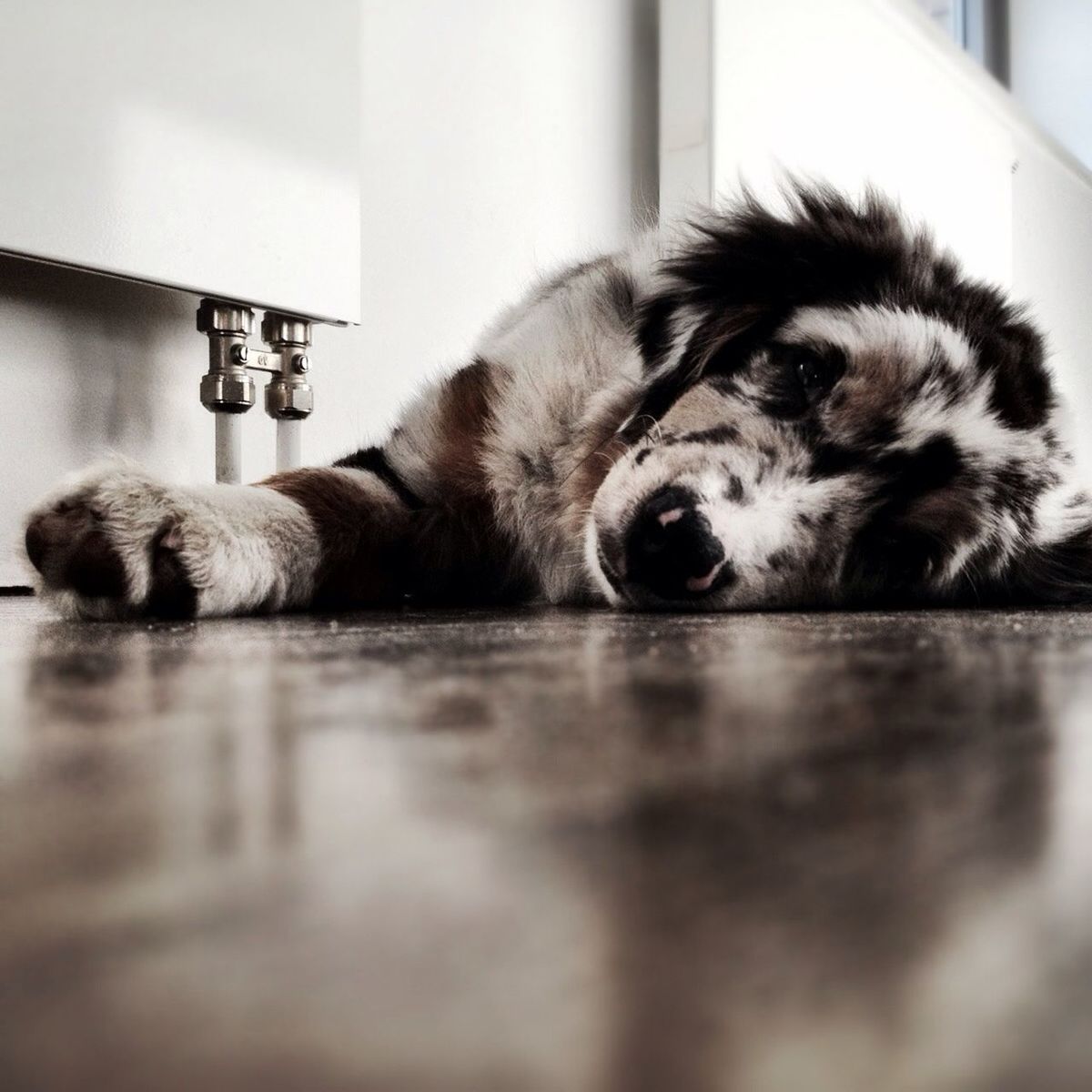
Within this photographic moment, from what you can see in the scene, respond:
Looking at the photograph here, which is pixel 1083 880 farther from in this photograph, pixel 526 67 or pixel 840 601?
pixel 526 67

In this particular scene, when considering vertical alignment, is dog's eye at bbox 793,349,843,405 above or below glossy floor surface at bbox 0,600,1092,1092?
above

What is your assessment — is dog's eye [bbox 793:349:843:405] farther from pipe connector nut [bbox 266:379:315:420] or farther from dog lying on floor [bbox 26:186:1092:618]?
pipe connector nut [bbox 266:379:315:420]

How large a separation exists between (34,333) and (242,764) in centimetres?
167

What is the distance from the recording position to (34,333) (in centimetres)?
183

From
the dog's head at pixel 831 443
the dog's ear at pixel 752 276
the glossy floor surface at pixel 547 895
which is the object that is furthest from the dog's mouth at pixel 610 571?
the glossy floor surface at pixel 547 895

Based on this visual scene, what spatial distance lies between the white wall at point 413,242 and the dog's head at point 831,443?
948 mm

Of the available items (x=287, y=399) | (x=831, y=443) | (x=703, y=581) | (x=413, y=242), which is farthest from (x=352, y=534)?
(x=413, y=242)

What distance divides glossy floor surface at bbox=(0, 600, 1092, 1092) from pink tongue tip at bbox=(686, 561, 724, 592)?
0.70m

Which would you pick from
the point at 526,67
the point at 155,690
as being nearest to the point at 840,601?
the point at 155,690

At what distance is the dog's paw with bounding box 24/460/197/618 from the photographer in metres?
1.04

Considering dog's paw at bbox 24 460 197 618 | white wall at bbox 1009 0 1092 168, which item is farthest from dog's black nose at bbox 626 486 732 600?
white wall at bbox 1009 0 1092 168

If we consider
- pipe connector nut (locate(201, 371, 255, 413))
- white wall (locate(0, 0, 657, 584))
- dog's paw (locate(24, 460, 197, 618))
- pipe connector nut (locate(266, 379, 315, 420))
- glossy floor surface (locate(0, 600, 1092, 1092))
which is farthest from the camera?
pipe connector nut (locate(266, 379, 315, 420))

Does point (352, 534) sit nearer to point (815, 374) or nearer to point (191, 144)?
point (815, 374)

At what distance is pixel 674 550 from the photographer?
3.98 ft
